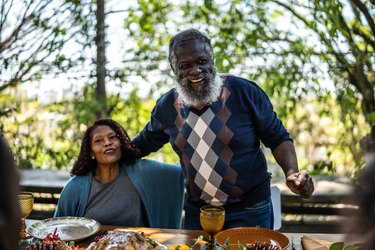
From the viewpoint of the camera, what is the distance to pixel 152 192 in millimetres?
2732

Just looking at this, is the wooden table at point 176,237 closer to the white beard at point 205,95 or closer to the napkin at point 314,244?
the napkin at point 314,244

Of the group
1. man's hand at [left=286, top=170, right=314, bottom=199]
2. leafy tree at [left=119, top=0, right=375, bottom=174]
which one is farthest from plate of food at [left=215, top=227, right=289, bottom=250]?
leafy tree at [left=119, top=0, right=375, bottom=174]

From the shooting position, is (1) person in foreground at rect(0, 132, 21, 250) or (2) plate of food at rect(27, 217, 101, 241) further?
(2) plate of food at rect(27, 217, 101, 241)

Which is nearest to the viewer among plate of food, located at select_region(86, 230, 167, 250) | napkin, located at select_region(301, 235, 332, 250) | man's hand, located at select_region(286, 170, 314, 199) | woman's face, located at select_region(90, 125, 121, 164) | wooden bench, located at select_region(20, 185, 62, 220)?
plate of food, located at select_region(86, 230, 167, 250)

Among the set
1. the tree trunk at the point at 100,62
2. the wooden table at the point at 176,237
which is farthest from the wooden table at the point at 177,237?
the tree trunk at the point at 100,62

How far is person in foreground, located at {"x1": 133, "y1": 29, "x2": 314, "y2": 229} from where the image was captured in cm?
239

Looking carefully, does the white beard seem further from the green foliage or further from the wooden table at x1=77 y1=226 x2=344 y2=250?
the green foliage

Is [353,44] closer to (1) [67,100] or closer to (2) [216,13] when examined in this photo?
(2) [216,13]

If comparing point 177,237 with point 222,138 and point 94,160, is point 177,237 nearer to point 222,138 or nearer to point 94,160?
point 222,138

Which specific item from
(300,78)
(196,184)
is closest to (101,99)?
(300,78)

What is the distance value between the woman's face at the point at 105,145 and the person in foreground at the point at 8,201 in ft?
6.53

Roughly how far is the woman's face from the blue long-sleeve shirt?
0.34 m

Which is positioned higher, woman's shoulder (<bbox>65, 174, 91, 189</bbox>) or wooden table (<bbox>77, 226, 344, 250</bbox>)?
woman's shoulder (<bbox>65, 174, 91, 189</bbox>)

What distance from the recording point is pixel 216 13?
4.04m
